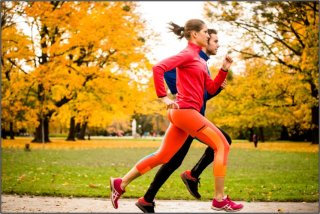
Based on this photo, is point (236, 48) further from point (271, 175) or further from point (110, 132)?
point (110, 132)

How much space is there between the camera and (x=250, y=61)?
2728cm

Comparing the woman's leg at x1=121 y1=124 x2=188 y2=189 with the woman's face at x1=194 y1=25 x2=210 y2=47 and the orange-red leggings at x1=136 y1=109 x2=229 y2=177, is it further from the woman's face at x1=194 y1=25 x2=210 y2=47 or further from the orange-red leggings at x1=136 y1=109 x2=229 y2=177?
the woman's face at x1=194 y1=25 x2=210 y2=47

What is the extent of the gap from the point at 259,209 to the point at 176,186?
295cm

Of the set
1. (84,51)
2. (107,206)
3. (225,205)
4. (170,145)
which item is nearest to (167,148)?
(170,145)

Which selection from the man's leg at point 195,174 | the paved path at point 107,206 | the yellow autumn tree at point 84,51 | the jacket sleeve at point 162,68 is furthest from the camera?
the yellow autumn tree at point 84,51

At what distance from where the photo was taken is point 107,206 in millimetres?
5898

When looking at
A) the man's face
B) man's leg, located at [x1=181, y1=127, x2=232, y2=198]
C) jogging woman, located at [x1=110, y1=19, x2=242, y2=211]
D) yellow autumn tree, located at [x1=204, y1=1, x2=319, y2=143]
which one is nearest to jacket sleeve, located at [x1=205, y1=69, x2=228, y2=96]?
jogging woman, located at [x1=110, y1=19, x2=242, y2=211]

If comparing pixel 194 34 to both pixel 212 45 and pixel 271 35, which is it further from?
pixel 271 35

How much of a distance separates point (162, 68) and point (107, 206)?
7.46 ft

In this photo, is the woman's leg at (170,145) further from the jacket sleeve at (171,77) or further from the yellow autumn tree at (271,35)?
the yellow autumn tree at (271,35)

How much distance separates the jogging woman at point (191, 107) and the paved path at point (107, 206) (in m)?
0.85

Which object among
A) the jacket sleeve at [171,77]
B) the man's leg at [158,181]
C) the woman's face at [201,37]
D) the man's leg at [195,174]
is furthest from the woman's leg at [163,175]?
the woman's face at [201,37]

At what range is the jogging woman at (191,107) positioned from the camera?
453 centimetres

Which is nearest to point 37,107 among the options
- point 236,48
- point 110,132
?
point 236,48
